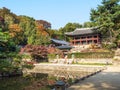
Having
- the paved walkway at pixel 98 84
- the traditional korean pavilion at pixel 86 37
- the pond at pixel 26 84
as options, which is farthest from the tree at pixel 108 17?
the paved walkway at pixel 98 84

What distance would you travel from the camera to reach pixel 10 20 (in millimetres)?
47188

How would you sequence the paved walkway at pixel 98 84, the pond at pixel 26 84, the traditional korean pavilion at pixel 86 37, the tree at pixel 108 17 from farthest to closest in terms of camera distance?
the traditional korean pavilion at pixel 86 37, the tree at pixel 108 17, the pond at pixel 26 84, the paved walkway at pixel 98 84

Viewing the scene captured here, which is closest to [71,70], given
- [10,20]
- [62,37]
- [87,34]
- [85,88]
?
[85,88]

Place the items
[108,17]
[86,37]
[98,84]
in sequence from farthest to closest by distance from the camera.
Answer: [86,37]
[108,17]
[98,84]

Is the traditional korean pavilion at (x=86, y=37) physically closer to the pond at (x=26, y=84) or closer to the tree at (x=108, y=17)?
the tree at (x=108, y=17)

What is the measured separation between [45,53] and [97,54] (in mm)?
7555

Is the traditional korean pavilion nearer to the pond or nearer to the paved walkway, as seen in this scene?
the pond

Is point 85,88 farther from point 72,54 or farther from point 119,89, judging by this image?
point 72,54

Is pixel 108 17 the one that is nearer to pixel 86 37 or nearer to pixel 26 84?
pixel 86 37

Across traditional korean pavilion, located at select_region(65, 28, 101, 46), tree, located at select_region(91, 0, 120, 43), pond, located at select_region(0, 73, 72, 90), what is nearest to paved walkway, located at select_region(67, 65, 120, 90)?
pond, located at select_region(0, 73, 72, 90)

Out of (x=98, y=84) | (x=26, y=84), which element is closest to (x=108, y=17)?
(x=26, y=84)

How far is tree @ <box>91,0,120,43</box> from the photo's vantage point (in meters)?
35.4

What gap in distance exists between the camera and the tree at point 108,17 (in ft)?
116

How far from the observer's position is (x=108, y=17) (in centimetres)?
3556
